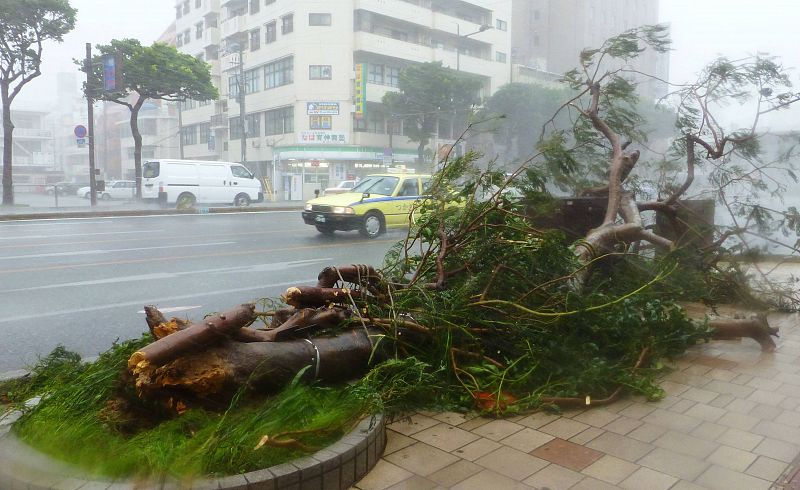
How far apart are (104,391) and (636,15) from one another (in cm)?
641

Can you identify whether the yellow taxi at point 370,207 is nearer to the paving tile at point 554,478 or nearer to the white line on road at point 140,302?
the white line on road at point 140,302

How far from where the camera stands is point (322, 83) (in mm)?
34781

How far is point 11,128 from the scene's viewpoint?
63.3 ft

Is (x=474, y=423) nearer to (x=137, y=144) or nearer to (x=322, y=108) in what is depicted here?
(x=137, y=144)

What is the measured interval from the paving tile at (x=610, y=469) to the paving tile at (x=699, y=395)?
3.53 ft

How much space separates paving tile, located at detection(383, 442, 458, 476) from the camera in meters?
2.52

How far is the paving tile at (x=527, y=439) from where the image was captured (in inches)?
108

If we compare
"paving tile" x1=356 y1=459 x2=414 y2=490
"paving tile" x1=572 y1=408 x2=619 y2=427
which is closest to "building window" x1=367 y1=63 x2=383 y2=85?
"paving tile" x1=572 y1=408 x2=619 y2=427

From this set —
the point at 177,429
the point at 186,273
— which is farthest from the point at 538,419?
the point at 186,273

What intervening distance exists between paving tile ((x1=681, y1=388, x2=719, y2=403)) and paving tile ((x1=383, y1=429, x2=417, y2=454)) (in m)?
1.73

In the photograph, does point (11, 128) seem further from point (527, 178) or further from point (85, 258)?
point (527, 178)

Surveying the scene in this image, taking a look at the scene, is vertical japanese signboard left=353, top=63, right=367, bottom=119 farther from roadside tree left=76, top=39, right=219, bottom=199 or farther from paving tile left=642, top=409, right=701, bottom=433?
paving tile left=642, top=409, right=701, bottom=433

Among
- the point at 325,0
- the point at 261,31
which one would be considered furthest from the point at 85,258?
the point at 325,0

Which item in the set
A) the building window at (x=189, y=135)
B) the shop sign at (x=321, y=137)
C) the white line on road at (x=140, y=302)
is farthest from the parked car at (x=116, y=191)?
the white line on road at (x=140, y=302)
